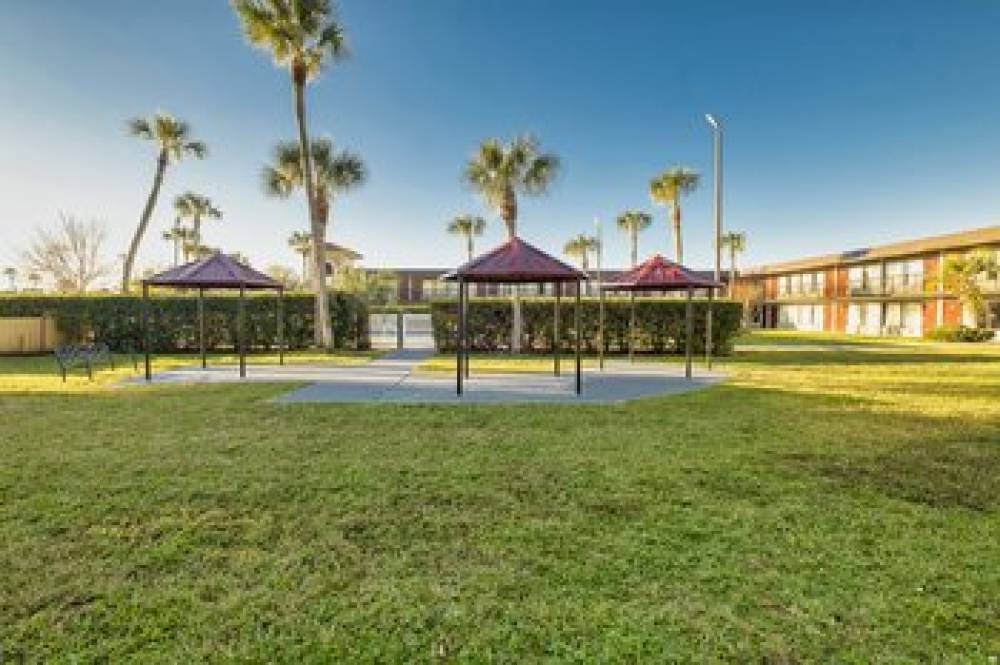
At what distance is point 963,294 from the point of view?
31438 millimetres

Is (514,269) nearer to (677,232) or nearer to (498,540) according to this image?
(498,540)

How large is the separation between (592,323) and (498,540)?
580 inches

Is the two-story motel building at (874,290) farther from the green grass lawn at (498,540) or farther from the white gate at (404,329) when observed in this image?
the green grass lawn at (498,540)

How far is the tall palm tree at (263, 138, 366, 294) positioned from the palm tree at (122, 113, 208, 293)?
10.9 m

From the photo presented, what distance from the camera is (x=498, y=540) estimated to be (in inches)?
146

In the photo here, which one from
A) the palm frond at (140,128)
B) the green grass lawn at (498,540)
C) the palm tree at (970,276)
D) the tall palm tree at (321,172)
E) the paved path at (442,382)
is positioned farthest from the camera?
the palm tree at (970,276)

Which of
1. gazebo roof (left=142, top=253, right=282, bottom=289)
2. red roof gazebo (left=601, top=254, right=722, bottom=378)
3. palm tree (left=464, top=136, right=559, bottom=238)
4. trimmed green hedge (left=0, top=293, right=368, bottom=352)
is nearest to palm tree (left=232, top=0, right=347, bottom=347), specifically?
trimmed green hedge (left=0, top=293, right=368, bottom=352)

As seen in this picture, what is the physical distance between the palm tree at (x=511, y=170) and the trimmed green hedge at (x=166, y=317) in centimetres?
808

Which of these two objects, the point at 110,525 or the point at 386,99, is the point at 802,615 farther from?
the point at 386,99

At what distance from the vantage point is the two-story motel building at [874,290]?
111ft

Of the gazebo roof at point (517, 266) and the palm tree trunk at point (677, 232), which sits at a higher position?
the palm tree trunk at point (677, 232)

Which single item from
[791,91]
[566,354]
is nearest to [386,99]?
[566,354]

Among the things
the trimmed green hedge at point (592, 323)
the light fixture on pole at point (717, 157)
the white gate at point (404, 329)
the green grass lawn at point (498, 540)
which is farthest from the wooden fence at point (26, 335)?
the light fixture on pole at point (717, 157)

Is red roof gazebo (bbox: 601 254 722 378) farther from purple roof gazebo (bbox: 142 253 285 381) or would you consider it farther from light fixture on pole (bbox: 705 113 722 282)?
purple roof gazebo (bbox: 142 253 285 381)
